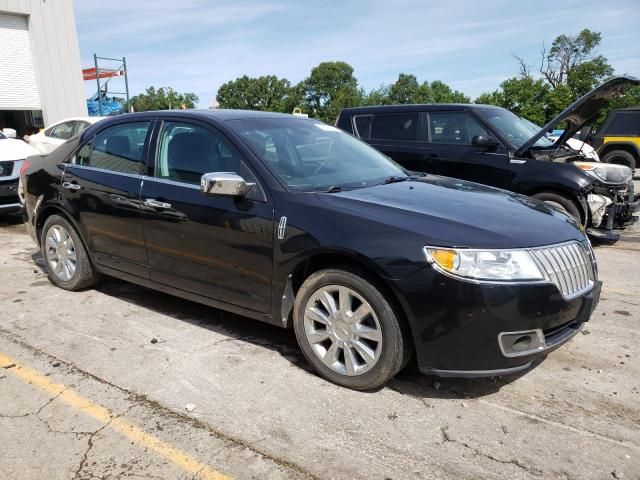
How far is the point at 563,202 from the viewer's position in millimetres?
6320

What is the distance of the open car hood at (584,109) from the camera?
6.12 meters

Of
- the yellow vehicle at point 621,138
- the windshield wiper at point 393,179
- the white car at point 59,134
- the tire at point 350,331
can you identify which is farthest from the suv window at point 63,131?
the yellow vehicle at point 621,138

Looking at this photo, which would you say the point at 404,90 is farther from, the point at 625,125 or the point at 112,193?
the point at 112,193

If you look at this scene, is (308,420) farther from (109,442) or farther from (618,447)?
(618,447)

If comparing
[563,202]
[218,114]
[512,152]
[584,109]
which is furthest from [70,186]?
[584,109]

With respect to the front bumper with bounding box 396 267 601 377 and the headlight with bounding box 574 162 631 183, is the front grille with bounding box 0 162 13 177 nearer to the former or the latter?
the front bumper with bounding box 396 267 601 377

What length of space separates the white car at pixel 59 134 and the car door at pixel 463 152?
7.86 metres

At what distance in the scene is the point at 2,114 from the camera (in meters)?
20.6

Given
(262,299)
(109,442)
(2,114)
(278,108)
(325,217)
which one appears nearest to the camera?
(109,442)

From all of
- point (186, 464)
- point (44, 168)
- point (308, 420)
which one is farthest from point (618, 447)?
point (44, 168)

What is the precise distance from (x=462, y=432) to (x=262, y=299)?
145 centimetres

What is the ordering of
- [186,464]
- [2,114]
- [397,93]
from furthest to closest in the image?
[397,93], [2,114], [186,464]

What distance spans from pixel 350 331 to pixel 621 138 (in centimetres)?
1396

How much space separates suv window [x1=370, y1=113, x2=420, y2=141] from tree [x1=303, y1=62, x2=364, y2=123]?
75562mm
